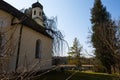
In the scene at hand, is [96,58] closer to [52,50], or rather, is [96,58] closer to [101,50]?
[101,50]

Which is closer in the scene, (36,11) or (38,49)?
(38,49)

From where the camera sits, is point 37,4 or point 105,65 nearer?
point 37,4

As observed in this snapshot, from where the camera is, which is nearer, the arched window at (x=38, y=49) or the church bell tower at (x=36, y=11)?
the arched window at (x=38, y=49)

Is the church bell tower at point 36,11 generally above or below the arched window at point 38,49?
above

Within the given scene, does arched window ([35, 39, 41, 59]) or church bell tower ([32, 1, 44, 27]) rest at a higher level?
church bell tower ([32, 1, 44, 27])

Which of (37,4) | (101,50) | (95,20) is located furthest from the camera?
(95,20)

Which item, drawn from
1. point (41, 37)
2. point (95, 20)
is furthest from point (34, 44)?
point (95, 20)

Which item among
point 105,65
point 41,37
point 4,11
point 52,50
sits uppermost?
point 4,11

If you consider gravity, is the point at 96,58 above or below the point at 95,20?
below

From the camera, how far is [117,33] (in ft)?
38.9

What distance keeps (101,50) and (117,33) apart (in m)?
19.1

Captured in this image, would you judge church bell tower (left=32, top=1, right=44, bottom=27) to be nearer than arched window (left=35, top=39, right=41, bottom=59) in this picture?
No

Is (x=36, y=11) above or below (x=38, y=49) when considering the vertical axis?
above

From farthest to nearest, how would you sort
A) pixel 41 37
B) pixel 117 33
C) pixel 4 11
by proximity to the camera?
pixel 41 37 < pixel 4 11 < pixel 117 33
